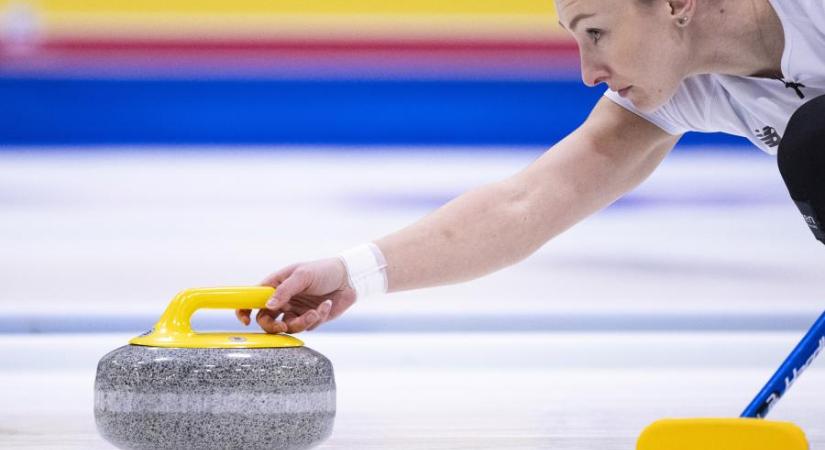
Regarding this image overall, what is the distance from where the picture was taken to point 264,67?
3.40m

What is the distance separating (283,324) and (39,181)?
2.39 metres

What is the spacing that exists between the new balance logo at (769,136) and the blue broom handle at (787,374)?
1.06 feet

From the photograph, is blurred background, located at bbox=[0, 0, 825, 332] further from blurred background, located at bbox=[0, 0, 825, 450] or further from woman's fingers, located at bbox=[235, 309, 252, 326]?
woman's fingers, located at bbox=[235, 309, 252, 326]

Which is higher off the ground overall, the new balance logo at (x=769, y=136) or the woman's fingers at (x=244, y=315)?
the new balance logo at (x=769, y=136)

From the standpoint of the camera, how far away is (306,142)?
346 cm

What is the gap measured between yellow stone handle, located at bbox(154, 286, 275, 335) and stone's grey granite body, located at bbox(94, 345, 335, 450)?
0.14 ft

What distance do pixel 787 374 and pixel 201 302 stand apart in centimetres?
65

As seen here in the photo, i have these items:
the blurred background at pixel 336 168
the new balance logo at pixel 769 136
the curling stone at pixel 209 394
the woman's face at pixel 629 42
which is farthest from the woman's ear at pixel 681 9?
the blurred background at pixel 336 168

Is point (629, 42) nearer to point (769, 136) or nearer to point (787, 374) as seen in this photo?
point (769, 136)

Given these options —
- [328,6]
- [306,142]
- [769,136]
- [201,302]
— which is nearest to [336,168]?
[306,142]

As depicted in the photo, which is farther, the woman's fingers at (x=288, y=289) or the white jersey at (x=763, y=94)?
the white jersey at (x=763, y=94)

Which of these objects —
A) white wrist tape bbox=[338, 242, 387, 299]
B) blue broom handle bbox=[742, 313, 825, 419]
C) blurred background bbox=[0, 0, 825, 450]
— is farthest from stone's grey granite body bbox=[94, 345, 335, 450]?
blurred background bbox=[0, 0, 825, 450]

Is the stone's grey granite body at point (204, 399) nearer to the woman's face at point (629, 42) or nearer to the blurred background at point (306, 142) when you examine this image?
the woman's face at point (629, 42)

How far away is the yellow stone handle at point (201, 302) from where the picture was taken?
118cm
